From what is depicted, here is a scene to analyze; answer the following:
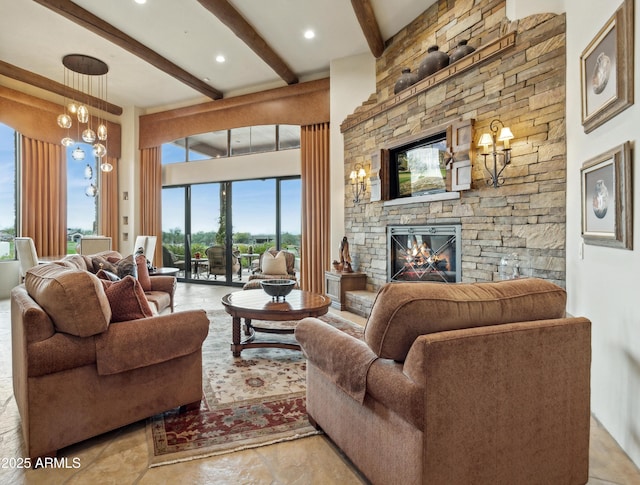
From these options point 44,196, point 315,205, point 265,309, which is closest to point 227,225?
point 315,205

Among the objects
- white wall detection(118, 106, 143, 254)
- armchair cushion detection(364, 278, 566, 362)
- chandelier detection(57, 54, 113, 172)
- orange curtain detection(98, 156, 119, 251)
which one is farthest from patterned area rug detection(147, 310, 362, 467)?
orange curtain detection(98, 156, 119, 251)

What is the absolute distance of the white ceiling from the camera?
175 inches

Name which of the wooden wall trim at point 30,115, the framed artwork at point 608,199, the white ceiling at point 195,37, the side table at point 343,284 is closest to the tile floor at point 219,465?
the framed artwork at point 608,199

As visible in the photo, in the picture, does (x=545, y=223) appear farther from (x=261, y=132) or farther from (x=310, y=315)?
(x=261, y=132)

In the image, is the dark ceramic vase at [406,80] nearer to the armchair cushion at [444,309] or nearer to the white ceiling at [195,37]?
the white ceiling at [195,37]

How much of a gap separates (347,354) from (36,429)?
→ 147 centimetres

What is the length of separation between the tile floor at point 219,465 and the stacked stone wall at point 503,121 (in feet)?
4.60

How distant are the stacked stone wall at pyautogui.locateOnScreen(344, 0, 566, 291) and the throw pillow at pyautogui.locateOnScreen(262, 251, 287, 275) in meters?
1.56

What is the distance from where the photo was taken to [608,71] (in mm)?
1955

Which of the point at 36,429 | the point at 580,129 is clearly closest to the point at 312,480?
the point at 36,429

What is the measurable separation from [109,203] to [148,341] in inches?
276

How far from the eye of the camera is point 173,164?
804 centimetres

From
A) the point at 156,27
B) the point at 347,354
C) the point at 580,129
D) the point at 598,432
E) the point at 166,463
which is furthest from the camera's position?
the point at 156,27

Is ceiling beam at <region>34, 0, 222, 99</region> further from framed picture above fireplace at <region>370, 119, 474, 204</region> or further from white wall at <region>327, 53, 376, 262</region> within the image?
framed picture above fireplace at <region>370, 119, 474, 204</region>
